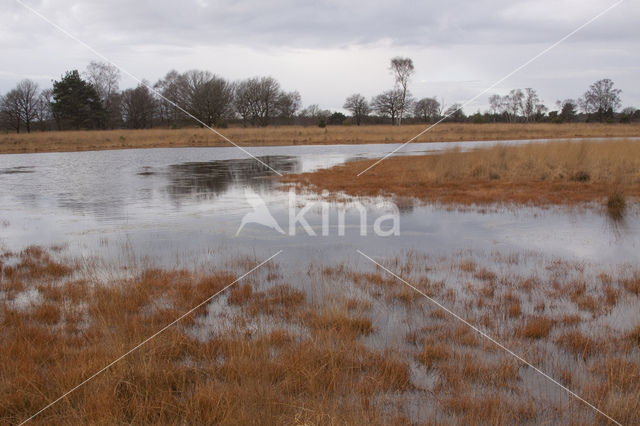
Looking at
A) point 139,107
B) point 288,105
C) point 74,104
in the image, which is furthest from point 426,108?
point 74,104

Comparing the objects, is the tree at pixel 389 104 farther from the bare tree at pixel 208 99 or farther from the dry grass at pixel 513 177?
the dry grass at pixel 513 177

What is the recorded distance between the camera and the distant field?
4450cm

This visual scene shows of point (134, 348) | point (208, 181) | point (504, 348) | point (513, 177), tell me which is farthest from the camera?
point (208, 181)

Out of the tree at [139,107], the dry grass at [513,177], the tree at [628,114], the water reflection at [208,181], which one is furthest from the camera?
the tree at [139,107]

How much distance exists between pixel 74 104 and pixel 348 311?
64.1 meters

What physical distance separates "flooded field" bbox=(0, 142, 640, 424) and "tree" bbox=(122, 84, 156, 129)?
66215 mm

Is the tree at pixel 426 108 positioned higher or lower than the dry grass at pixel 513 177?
higher

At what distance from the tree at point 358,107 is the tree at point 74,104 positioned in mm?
46763

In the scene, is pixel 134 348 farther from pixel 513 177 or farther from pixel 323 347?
pixel 513 177

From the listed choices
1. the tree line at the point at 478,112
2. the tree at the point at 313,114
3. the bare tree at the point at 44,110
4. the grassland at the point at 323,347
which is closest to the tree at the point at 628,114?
the tree line at the point at 478,112

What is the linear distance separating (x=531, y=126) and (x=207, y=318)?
55.7 metres

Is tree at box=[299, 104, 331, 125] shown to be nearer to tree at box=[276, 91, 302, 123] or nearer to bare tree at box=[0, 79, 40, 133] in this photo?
tree at box=[276, 91, 302, 123]

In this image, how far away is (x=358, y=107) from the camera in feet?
A: 288

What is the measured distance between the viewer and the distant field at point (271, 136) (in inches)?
1752
